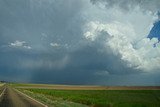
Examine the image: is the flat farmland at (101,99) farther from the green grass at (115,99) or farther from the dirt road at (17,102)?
the dirt road at (17,102)

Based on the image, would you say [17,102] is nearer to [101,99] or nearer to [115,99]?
[101,99]

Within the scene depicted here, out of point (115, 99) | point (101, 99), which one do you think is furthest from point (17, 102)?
point (115, 99)

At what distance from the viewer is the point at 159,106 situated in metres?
29.8

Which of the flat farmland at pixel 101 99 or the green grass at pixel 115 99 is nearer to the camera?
the green grass at pixel 115 99

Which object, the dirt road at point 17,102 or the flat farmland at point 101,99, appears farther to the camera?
the flat farmland at point 101,99

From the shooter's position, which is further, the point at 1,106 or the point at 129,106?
the point at 129,106

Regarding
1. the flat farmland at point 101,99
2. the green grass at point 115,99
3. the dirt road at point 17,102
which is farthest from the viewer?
the flat farmland at point 101,99

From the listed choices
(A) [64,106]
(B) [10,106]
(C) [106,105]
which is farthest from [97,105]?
(B) [10,106]

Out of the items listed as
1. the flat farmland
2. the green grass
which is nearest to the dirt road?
the flat farmland

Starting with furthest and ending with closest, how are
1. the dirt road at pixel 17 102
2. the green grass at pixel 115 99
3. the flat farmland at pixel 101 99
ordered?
1. the flat farmland at pixel 101 99
2. the green grass at pixel 115 99
3. the dirt road at pixel 17 102

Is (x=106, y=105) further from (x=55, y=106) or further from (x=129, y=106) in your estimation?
(x=55, y=106)

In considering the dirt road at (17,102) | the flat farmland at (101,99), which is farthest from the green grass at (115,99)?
the dirt road at (17,102)

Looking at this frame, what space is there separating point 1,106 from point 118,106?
10.6 metres

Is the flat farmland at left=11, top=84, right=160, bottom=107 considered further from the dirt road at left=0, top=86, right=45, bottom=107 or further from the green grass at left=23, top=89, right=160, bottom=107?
the dirt road at left=0, top=86, right=45, bottom=107
